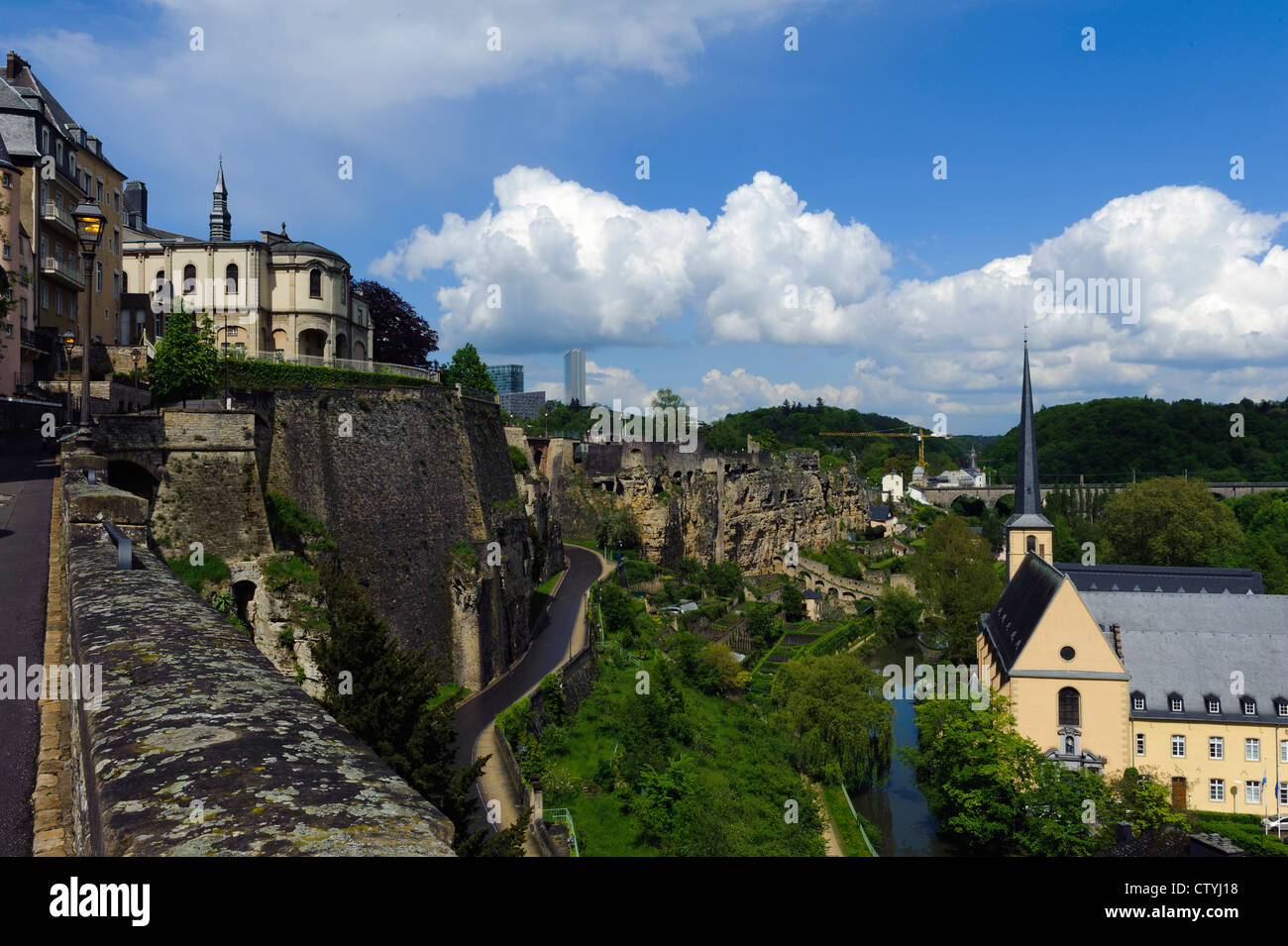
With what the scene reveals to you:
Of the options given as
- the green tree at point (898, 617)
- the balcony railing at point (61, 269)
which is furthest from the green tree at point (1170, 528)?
the balcony railing at point (61, 269)

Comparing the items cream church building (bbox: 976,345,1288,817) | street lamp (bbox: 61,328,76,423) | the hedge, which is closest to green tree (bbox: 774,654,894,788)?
cream church building (bbox: 976,345,1288,817)

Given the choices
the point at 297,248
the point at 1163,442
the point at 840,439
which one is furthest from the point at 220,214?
the point at 840,439

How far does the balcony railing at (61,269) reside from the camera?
34.6 m

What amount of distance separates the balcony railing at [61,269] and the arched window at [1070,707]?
42.2 m

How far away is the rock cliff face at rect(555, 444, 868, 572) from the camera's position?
54.7m

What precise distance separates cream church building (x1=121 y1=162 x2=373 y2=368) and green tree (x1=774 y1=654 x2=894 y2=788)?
25.1 meters

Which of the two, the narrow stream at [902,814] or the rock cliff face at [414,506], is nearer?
the rock cliff face at [414,506]

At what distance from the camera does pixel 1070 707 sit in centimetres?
3181

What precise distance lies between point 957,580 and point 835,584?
46.6 feet

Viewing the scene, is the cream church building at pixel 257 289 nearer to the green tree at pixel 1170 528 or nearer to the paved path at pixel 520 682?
the paved path at pixel 520 682

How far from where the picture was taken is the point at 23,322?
32.2m
